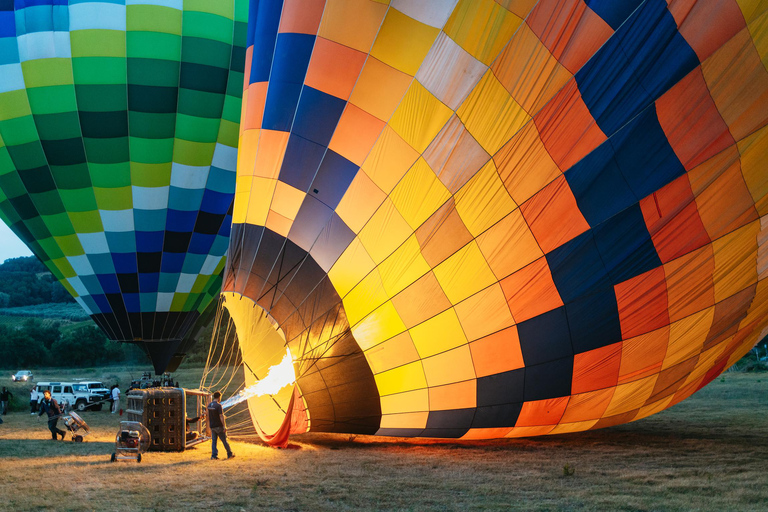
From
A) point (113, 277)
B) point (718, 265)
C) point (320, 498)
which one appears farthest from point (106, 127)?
point (718, 265)

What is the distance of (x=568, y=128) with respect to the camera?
529 cm

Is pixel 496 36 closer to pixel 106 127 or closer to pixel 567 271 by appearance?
pixel 567 271

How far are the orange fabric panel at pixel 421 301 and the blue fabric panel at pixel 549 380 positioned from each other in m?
1.04

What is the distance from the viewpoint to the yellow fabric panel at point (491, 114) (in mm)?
5383

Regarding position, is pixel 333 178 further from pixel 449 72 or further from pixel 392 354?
pixel 392 354

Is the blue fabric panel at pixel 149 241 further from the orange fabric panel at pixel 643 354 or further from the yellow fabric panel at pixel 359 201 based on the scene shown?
the orange fabric panel at pixel 643 354

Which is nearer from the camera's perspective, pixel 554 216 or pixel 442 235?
pixel 554 216

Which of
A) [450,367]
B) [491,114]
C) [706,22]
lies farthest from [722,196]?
[450,367]

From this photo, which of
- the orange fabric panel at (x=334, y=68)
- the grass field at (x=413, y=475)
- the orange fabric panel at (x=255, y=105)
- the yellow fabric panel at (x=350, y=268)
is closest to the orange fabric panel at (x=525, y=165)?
the yellow fabric panel at (x=350, y=268)

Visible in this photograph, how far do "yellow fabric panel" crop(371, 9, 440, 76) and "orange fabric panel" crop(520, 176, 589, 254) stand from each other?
1.59 m

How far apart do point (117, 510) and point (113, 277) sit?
8.76 meters

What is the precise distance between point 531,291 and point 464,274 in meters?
0.61

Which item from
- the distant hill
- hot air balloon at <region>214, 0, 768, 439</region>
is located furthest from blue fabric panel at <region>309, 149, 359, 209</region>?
the distant hill

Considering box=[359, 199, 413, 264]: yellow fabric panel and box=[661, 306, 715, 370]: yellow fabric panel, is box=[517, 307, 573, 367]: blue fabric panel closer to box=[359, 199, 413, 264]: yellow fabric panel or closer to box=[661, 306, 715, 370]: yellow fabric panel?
box=[661, 306, 715, 370]: yellow fabric panel
